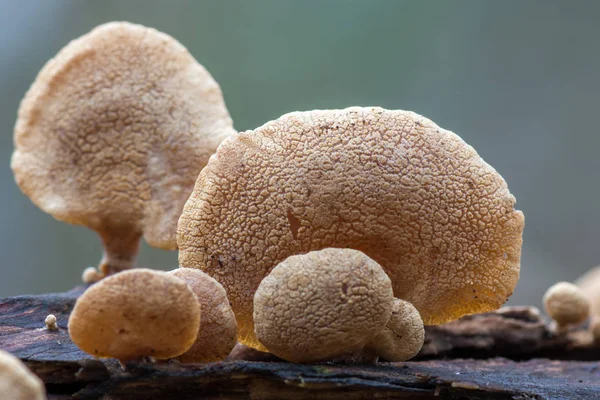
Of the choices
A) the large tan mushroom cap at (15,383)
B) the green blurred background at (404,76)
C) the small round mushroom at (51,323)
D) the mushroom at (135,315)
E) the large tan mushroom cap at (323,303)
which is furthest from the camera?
the green blurred background at (404,76)

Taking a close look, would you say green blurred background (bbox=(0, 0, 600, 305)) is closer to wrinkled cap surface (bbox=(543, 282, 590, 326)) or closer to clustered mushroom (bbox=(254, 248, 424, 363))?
wrinkled cap surface (bbox=(543, 282, 590, 326))

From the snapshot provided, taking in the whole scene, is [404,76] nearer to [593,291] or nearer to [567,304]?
[593,291]

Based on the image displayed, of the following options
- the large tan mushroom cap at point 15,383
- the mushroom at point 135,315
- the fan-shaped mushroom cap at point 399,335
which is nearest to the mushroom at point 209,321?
the mushroom at point 135,315

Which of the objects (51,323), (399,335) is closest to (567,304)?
(399,335)

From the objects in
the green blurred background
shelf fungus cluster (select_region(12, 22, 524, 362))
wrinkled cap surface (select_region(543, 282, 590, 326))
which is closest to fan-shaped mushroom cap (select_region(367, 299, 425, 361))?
shelf fungus cluster (select_region(12, 22, 524, 362))

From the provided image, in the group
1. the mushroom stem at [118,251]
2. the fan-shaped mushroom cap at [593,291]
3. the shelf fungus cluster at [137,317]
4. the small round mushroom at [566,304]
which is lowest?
the shelf fungus cluster at [137,317]

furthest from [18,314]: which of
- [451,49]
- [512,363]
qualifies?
[451,49]

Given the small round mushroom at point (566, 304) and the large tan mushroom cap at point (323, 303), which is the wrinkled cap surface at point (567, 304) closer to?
the small round mushroom at point (566, 304)
